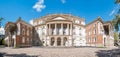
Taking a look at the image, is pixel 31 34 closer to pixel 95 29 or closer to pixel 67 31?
pixel 67 31

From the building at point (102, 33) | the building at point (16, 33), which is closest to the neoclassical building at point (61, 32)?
the building at point (102, 33)

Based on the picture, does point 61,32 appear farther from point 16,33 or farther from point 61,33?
point 16,33

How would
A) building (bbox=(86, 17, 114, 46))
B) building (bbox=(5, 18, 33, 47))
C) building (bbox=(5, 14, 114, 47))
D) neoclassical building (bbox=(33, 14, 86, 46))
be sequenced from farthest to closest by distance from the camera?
neoclassical building (bbox=(33, 14, 86, 46))
building (bbox=(5, 14, 114, 47))
building (bbox=(86, 17, 114, 46))
building (bbox=(5, 18, 33, 47))

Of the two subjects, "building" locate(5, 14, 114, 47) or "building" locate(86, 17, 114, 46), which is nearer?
"building" locate(86, 17, 114, 46)

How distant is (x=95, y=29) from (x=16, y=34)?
2812 cm

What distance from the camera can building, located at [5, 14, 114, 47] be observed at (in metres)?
54.8

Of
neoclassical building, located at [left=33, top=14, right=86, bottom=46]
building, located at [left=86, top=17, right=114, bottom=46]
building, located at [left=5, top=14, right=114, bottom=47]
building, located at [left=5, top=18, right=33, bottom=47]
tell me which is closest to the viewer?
building, located at [left=5, top=18, right=33, bottom=47]

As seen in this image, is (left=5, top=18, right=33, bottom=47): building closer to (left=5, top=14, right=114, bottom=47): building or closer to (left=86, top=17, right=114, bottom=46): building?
(left=5, top=14, right=114, bottom=47): building

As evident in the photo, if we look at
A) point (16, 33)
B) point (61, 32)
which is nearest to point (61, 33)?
point (61, 32)

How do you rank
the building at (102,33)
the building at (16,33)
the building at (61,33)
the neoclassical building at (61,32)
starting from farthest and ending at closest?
the neoclassical building at (61,32) < the building at (61,33) < the building at (102,33) < the building at (16,33)

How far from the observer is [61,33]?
67.4 m

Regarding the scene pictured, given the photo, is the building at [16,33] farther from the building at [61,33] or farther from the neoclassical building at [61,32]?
the neoclassical building at [61,32]

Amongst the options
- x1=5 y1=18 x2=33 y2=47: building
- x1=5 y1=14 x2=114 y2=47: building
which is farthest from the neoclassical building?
x1=5 y1=18 x2=33 y2=47: building

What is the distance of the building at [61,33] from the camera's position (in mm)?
54812
